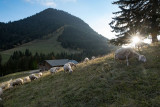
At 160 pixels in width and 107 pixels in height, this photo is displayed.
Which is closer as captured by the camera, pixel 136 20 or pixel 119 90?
pixel 119 90

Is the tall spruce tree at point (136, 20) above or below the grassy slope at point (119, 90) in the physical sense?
above

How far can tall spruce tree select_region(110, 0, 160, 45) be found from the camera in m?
15.4

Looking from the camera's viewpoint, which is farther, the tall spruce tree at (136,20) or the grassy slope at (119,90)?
the tall spruce tree at (136,20)

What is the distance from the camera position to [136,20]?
54.3 feet

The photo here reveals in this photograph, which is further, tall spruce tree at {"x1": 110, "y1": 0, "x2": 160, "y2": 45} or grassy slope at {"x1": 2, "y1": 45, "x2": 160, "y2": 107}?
tall spruce tree at {"x1": 110, "y1": 0, "x2": 160, "y2": 45}

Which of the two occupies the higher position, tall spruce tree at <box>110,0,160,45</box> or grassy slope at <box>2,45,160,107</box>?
tall spruce tree at <box>110,0,160,45</box>

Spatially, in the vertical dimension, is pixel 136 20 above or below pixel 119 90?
above

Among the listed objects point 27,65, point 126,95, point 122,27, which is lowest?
point 27,65

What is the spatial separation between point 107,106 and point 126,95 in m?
1.08

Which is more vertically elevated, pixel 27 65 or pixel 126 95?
pixel 126 95

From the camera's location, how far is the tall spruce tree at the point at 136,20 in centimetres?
1536

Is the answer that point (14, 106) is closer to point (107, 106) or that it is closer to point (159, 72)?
point (107, 106)

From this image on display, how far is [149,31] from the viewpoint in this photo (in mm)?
15328

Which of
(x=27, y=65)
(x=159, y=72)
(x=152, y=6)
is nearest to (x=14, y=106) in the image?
(x=159, y=72)
